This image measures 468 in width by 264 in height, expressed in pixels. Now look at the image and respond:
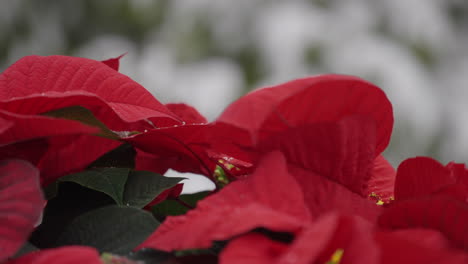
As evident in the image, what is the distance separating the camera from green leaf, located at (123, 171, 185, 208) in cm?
25

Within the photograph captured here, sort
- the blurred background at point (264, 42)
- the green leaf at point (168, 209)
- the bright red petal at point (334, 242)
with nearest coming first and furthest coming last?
the bright red petal at point (334, 242) < the green leaf at point (168, 209) < the blurred background at point (264, 42)

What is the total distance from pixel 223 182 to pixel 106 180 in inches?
2.4

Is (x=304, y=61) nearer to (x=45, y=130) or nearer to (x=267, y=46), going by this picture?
(x=267, y=46)

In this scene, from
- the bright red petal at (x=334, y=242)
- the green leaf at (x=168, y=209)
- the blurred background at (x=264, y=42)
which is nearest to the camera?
the bright red petal at (x=334, y=242)

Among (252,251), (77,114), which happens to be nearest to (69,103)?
(77,114)

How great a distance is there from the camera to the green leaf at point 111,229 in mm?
218

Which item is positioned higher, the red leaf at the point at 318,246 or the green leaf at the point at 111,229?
the red leaf at the point at 318,246

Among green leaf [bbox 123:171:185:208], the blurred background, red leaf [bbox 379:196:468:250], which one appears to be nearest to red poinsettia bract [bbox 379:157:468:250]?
red leaf [bbox 379:196:468:250]

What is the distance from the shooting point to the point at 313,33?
7.39 feet

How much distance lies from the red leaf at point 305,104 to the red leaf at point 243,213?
2 cm

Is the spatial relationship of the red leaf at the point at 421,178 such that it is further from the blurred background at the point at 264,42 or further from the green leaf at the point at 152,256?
the blurred background at the point at 264,42

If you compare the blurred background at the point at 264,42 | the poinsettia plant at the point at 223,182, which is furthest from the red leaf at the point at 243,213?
the blurred background at the point at 264,42

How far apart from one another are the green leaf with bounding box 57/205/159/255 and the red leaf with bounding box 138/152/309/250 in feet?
0.06

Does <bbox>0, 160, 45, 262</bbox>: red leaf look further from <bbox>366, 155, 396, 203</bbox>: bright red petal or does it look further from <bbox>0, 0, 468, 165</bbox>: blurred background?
<bbox>0, 0, 468, 165</bbox>: blurred background
